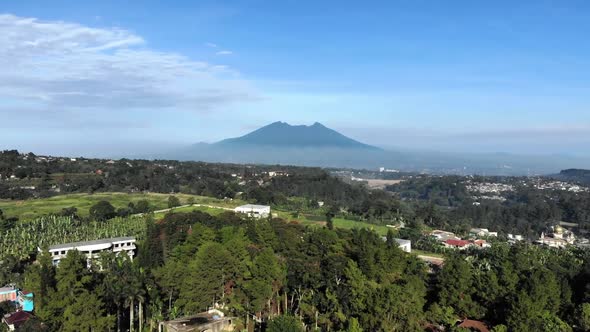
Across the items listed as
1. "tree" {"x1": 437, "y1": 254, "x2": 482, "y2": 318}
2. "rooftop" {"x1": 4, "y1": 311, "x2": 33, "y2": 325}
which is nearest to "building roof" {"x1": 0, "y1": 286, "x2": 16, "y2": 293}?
"rooftop" {"x1": 4, "y1": 311, "x2": 33, "y2": 325}

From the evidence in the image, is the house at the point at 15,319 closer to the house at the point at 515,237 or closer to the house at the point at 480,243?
the house at the point at 480,243

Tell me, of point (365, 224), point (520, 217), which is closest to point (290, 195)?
point (365, 224)

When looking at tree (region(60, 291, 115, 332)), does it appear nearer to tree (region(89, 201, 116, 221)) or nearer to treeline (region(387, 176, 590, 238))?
tree (region(89, 201, 116, 221))

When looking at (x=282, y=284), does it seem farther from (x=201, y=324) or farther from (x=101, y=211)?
(x=101, y=211)

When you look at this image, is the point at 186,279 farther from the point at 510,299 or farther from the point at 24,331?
the point at 510,299

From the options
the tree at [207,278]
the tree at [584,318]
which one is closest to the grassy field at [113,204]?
the tree at [207,278]

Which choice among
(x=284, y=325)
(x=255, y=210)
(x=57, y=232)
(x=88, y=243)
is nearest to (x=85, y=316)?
(x=284, y=325)

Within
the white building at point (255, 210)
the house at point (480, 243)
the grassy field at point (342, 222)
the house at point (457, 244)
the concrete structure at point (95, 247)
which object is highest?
the white building at point (255, 210)
